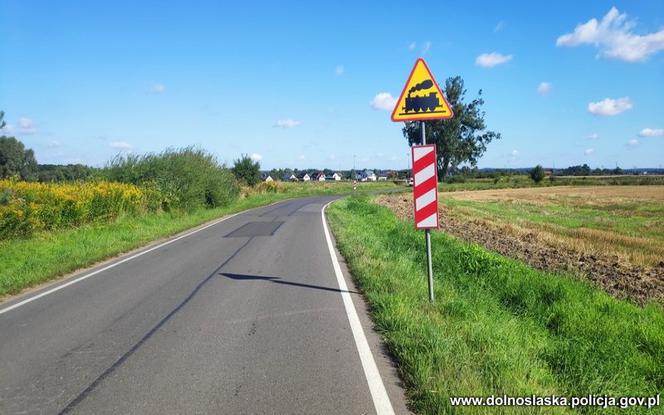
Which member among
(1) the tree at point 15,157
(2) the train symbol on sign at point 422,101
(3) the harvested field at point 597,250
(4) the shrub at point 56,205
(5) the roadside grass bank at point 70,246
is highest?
(1) the tree at point 15,157

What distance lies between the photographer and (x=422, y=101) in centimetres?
716

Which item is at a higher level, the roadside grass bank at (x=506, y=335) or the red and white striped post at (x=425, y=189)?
the red and white striped post at (x=425, y=189)

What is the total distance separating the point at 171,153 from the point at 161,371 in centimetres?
2779

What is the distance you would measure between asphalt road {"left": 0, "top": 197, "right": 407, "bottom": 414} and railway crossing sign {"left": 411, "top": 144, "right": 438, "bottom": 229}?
62.5 inches

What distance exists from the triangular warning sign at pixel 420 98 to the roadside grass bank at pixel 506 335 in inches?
104

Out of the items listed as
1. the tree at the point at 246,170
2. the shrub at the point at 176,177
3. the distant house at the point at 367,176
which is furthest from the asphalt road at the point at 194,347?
the distant house at the point at 367,176

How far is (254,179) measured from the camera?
56.8m

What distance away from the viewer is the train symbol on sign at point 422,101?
7.09 meters

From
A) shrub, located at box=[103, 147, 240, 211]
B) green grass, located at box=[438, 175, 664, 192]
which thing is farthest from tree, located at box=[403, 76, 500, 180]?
shrub, located at box=[103, 147, 240, 211]

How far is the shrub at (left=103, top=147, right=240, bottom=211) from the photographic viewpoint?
84.5ft

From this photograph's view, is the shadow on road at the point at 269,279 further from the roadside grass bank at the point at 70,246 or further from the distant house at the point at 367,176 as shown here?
the distant house at the point at 367,176

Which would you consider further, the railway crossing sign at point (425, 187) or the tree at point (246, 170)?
the tree at point (246, 170)

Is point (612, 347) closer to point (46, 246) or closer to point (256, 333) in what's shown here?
point (256, 333)

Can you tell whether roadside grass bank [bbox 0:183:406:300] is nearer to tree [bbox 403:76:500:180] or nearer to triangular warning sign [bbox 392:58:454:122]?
triangular warning sign [bbox 392:58:454:122]
